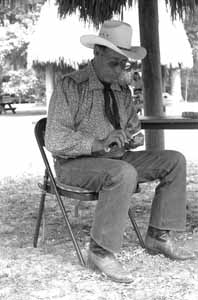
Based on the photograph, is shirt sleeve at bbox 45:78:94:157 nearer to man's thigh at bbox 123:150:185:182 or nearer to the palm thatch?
man's thigh at bbox 123:150:185:182

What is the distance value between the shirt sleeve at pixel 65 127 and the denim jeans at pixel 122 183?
12cm

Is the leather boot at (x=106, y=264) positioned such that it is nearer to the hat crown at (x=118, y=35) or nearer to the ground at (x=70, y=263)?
the ground at (x=70, y=263)

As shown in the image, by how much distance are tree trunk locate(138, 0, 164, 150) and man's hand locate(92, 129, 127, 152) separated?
2841mm

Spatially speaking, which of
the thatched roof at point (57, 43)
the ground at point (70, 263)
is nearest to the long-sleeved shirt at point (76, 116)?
the ground at point (70, 263)

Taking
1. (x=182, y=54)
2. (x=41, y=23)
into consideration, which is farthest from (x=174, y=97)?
(x=41, y=23)

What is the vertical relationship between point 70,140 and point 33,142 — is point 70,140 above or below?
above

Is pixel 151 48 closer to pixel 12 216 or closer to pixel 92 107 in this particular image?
pixel 12 216

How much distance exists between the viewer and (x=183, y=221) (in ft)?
12.1

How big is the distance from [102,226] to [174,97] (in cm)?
2500

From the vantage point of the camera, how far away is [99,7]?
6621 mm


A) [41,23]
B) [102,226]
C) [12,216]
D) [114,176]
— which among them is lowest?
[12,216]

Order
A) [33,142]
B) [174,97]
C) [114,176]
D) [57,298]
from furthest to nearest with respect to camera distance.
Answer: [174,97] → [33,142] → [114,176] → [57,298]

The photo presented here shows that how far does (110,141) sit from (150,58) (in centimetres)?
306

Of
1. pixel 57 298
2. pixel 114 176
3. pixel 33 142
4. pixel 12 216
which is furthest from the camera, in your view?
pixel 33 142
